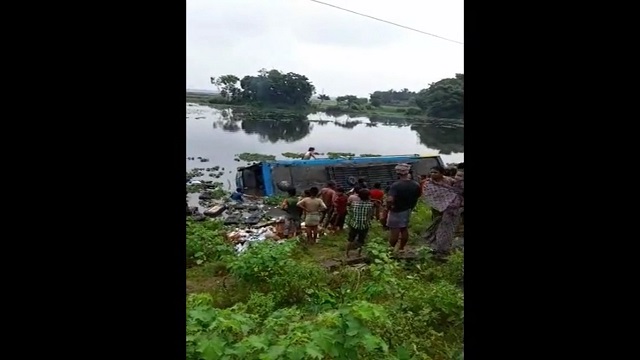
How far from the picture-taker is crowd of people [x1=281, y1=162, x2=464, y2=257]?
171 inches

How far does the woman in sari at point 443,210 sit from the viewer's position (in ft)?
14.1

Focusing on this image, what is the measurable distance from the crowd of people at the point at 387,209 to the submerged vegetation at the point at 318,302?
13cm

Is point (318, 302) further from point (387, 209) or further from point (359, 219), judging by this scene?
point (387, 209)

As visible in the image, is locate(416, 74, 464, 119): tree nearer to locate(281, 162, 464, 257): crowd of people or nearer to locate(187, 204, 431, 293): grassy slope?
locate(281, 162, 464, 257): crowd of people

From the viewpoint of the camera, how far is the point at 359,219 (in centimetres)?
454

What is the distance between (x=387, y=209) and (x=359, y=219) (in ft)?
0.76

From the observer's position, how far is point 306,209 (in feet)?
15.5

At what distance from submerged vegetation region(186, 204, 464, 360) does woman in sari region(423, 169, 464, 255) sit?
17cm

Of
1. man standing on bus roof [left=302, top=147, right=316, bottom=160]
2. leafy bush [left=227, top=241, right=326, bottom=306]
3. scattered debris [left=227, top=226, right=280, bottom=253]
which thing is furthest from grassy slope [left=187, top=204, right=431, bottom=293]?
man standing on bus roof [left=302, top=147, right=316, bottom=160]

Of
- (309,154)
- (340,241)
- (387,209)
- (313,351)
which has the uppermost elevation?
(309,154)

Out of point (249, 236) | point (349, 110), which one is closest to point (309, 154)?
point (249, 236)

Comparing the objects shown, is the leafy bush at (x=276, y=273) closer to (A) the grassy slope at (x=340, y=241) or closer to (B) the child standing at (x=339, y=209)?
(A) the grassy slope at (x=340, y=241)
